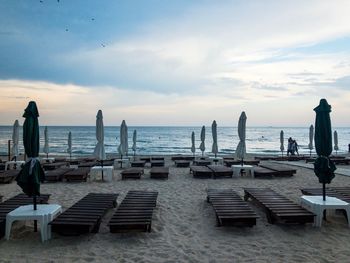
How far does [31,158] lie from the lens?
6082mm

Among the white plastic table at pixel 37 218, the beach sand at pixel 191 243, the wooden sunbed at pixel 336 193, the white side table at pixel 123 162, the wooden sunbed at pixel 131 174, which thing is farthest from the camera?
the white side table at pixel 123 162

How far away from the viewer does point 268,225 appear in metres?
6.61

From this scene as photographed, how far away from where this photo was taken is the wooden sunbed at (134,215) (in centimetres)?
585

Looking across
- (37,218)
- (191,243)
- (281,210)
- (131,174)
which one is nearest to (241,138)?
(131,174)

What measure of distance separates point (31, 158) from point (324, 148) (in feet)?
19.6

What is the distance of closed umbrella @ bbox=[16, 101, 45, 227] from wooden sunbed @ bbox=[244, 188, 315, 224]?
4.73 meters

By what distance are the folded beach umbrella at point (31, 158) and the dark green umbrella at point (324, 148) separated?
570cm

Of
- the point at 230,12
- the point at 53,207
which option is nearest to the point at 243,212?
the point at 53,207

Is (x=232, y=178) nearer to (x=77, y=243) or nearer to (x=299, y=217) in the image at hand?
(x=299, y=217)

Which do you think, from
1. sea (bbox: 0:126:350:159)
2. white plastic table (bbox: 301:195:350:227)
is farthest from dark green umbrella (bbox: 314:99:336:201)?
sea (bbox: 0:126:350:159)

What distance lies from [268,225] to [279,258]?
1.68m

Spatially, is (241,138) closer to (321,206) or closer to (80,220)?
(321,206)

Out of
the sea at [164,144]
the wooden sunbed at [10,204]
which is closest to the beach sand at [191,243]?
the wooden sunbed at [10,204]

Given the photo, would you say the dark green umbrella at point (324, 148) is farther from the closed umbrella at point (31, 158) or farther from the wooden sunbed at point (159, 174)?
the wooden sunbed at point (159, 174)
